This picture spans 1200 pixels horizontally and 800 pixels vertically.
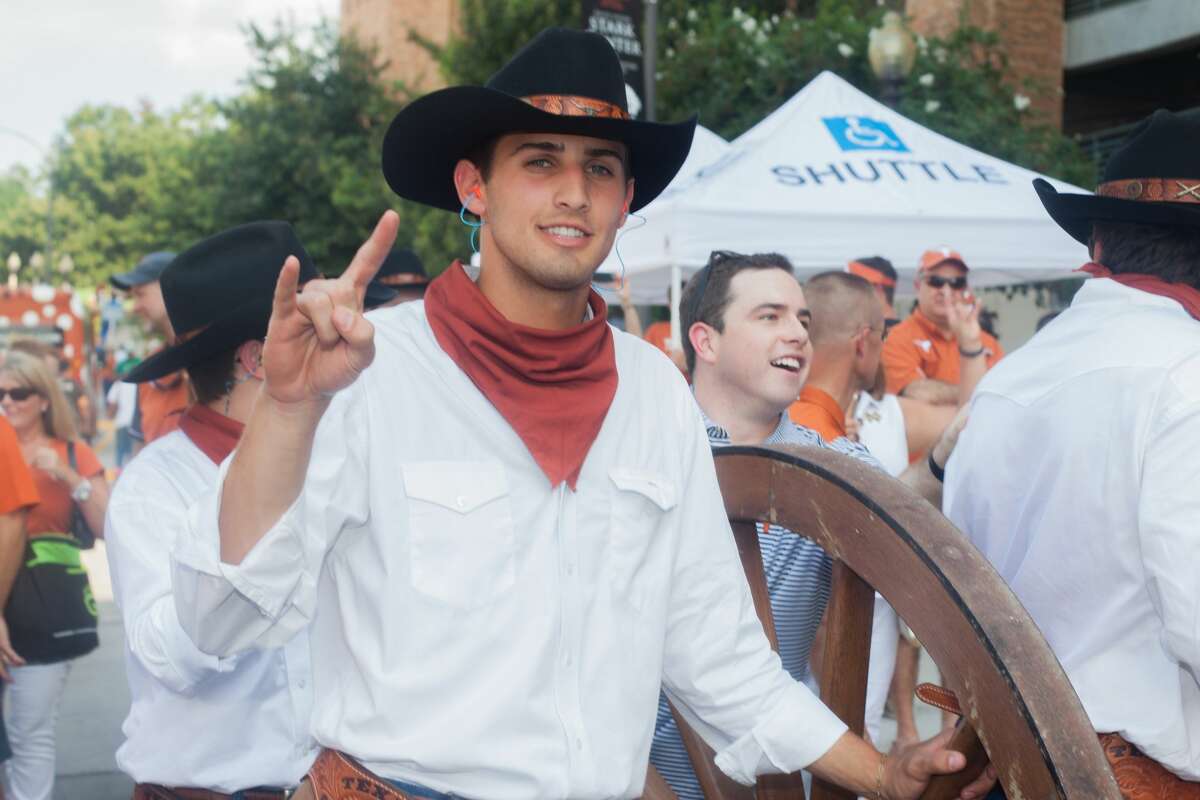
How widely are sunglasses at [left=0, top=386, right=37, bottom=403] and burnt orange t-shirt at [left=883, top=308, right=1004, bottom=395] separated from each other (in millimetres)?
4001

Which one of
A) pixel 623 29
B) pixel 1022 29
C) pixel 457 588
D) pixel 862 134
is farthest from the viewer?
pixel 1022 29

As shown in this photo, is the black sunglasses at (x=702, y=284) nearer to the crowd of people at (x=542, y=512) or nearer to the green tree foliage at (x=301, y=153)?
the crowd of people at (x=542, y=512)

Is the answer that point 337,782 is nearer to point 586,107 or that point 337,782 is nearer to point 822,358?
point 586,107

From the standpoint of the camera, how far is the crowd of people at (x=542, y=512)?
1892mm

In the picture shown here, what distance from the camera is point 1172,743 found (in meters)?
2.44

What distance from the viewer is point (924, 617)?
1.99 metres

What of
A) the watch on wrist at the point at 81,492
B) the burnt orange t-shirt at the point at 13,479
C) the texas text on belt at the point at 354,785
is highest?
the texas text on belt at the point at 354,785

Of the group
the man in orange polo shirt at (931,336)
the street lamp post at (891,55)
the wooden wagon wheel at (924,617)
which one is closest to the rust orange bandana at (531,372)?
the wooden wagon wheel at (924,617)

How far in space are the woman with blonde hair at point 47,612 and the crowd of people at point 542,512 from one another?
7.00ft

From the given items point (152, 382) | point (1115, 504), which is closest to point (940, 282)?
point (152, 382)

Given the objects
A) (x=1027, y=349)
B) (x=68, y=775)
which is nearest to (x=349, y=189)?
(x=68, y=775)

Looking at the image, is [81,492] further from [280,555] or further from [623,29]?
[623,29]

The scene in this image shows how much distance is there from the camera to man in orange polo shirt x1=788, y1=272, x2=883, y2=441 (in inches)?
166

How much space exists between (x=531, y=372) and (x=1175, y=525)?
1.14 metres
